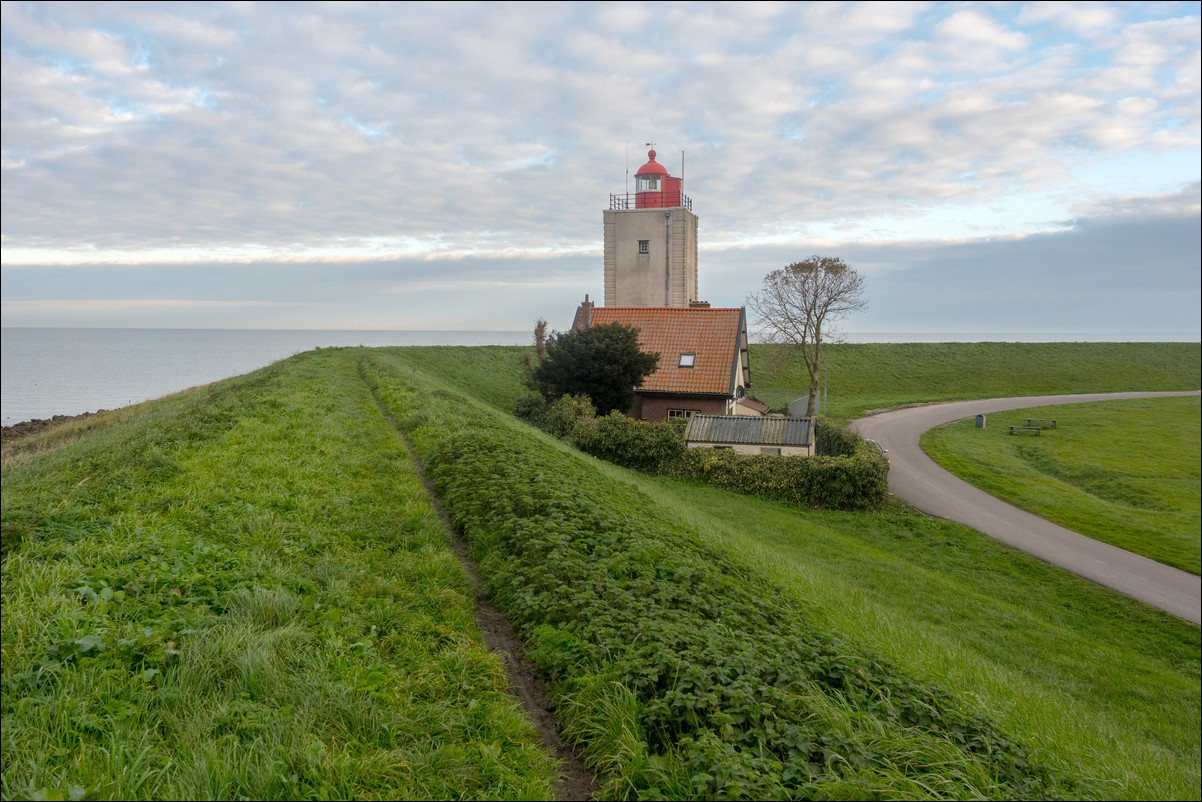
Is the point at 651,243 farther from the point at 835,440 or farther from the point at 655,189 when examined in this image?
the point at 835,440

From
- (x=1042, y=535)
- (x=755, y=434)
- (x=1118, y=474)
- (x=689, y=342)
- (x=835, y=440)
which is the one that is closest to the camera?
(x=1118, y=474)

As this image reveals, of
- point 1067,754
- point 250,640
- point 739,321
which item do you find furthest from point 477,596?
point 739,321

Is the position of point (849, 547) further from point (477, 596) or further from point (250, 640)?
point (250, 640)

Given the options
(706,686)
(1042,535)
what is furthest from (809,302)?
(706,686)

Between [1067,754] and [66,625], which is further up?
[66,625]

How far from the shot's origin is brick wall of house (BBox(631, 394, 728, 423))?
106 feet

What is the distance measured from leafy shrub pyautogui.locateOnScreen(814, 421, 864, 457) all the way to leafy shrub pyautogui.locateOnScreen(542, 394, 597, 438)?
10.5 m

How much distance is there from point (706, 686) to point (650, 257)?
38340 millimetres

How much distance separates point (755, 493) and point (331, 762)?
2163 cm

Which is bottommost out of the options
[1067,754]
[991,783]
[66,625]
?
[1067,754]

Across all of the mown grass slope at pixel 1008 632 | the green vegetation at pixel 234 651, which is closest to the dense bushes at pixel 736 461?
the mown grass slope at pixel 1008 632

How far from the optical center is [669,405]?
108ft

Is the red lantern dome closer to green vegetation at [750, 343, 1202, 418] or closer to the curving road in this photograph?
green vegetation at [750, 343, 1202, 418]

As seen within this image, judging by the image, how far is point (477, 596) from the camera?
26.5 ft
